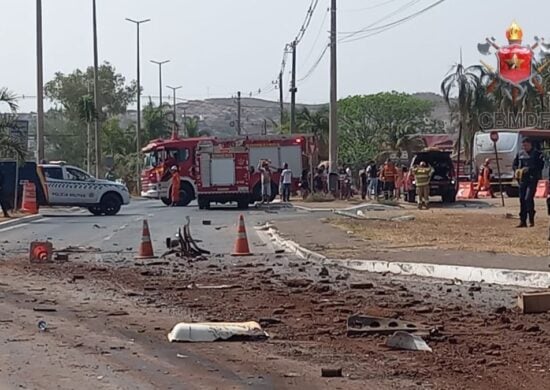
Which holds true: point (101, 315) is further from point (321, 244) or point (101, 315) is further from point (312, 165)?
point (312, 165)

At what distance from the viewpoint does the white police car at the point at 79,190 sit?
39031 mm

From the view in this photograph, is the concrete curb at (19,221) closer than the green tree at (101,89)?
Yes

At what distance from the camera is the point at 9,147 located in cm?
3878

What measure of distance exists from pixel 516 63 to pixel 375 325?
5602 centimetres

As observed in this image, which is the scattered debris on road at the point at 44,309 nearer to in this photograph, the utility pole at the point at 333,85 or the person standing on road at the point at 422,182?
the person standing on road at the point at 422,182

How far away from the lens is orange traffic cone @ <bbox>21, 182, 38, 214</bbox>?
38.6 metres

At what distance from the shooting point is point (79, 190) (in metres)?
39.0

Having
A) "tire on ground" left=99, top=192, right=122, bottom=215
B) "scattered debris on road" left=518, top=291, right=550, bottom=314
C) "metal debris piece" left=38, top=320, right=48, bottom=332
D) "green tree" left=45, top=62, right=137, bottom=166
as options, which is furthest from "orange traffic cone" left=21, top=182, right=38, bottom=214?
"green tree" left=45, top=62, right=137, bottom=166

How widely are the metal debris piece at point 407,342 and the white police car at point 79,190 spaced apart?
1180 inches

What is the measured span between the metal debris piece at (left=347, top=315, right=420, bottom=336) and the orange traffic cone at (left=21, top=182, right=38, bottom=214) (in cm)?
2884

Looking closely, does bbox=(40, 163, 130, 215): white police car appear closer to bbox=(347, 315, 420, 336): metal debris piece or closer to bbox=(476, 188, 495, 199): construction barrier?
bbox=(476, 188, 495, 199): construction barrier

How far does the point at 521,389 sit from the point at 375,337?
2.58m

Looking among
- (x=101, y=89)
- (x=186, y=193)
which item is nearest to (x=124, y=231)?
(x=186, y=193)


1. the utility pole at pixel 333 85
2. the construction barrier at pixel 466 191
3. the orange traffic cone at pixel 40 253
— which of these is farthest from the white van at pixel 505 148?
the orange traffic cone at pixel 40 253
